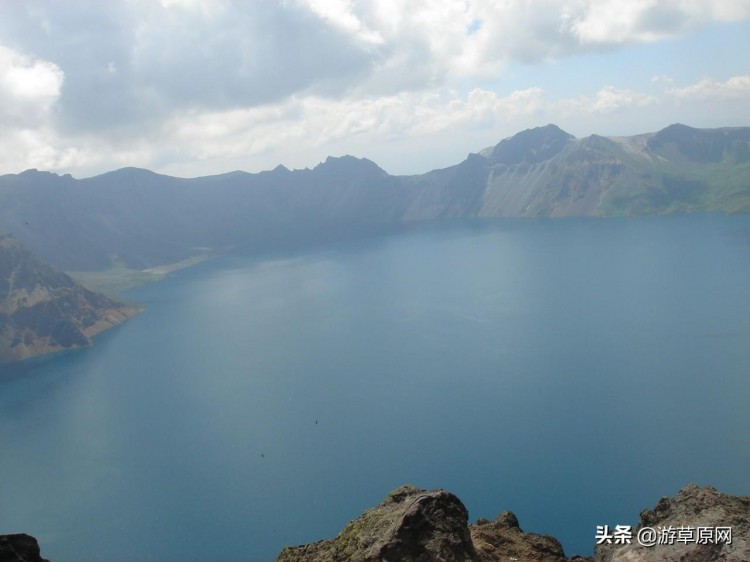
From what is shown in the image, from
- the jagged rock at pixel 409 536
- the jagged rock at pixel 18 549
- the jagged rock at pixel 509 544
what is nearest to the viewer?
the jagged rock at pixel 18 549

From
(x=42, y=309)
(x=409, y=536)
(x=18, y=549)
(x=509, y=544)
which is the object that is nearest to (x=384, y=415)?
(x=509, y=544)

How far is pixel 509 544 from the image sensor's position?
69.2ft

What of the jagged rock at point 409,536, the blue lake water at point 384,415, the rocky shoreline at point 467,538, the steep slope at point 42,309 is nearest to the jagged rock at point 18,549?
the rocky shoreline at point 467,538

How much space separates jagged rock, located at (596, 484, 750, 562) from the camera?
49.2ft

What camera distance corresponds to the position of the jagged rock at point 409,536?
16703 mm

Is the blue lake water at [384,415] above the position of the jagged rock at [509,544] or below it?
below

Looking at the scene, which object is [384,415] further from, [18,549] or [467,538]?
[18,549]

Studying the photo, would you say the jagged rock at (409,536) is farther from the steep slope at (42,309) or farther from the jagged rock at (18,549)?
the steep slope at (42,309)

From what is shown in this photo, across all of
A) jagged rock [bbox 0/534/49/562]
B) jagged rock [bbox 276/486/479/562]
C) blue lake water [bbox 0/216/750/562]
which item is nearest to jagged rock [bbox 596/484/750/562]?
jagged rock [bbox 276/486/479/562]

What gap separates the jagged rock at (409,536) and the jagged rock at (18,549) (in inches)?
293

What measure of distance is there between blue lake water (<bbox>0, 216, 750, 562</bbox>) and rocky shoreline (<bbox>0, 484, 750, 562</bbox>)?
26.1 m

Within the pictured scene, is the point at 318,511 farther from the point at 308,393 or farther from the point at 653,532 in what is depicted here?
the point at 653,532

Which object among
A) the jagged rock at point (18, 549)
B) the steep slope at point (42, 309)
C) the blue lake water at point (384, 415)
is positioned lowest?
the blue lake water at point (384, 415)

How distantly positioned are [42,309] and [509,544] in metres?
141
